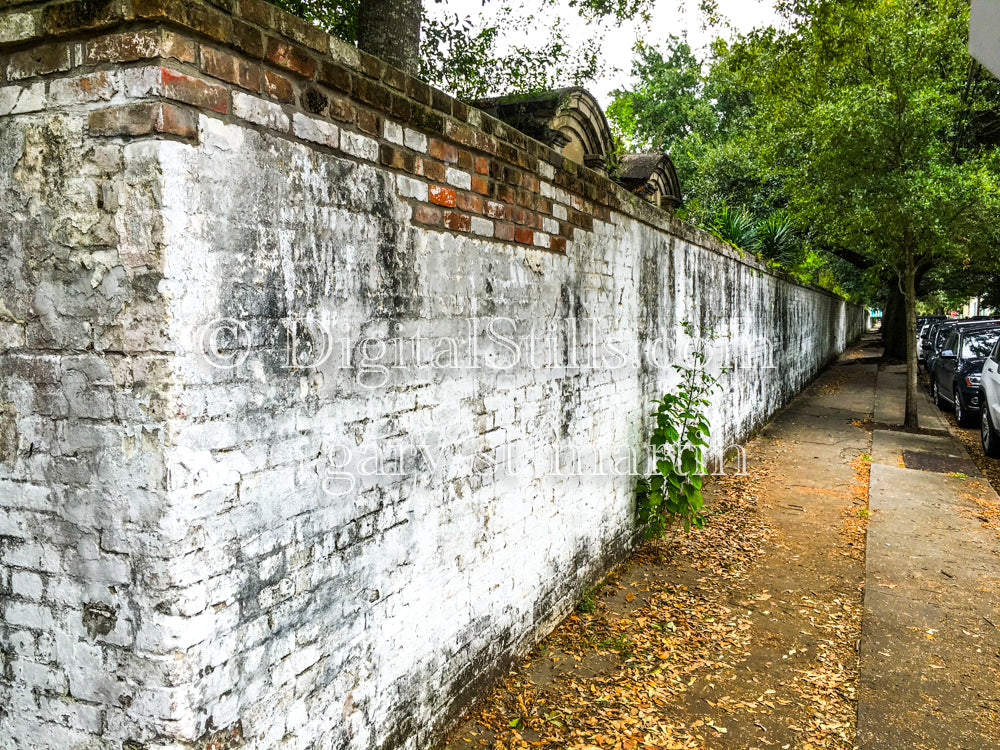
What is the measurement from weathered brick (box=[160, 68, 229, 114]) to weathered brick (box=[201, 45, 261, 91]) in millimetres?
41

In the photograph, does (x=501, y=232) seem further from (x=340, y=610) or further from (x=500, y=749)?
(x=500, y=749)

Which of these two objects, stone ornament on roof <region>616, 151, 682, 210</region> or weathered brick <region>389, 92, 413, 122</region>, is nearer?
weathered brick <region>389, 92, 413, 122</region>

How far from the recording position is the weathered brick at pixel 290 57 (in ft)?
6.64

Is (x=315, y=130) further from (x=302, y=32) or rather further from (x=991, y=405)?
(x=991, y=405)

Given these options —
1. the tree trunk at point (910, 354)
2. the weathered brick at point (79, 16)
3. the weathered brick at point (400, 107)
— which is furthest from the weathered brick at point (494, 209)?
the tree trunk at point (910, 354)

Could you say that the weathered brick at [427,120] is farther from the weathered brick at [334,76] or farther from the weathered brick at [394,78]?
the weathered brick at [334,76]

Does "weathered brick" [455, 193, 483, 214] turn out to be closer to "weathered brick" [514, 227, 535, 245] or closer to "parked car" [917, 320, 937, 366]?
"weathered brick" [514, 227, 535, 245]

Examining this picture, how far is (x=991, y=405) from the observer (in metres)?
8.84

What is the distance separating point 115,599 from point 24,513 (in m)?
0.39

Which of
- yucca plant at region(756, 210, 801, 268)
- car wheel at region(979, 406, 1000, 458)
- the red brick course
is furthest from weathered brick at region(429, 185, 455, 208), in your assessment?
yucca plant at region(756, 210, 801, 268)

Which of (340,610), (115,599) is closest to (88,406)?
(115,599)

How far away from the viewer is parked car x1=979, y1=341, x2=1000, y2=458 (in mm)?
8664

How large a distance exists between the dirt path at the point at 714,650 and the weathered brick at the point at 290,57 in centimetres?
279

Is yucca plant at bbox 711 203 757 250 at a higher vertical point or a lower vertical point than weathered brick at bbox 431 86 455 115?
higher
